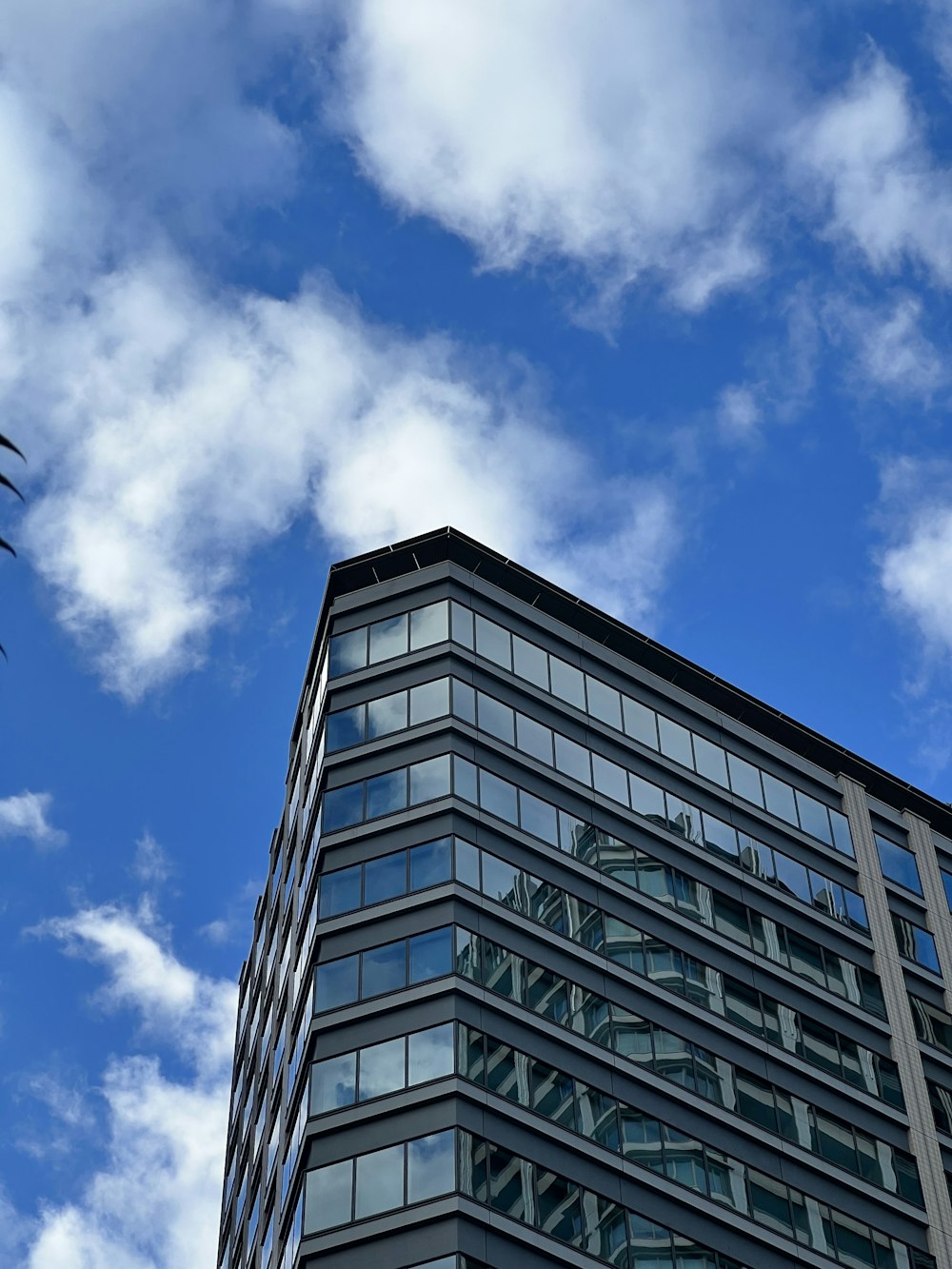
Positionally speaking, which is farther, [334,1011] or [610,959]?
[610,959]

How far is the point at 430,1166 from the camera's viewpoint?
5872 cm

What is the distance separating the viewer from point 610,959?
226 ft

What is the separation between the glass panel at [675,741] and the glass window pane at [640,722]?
15.0 inches

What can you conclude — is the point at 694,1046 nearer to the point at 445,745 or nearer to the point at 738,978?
the point at 738,978

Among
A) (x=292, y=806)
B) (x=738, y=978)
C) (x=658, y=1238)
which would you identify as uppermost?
(x=292, y=806)

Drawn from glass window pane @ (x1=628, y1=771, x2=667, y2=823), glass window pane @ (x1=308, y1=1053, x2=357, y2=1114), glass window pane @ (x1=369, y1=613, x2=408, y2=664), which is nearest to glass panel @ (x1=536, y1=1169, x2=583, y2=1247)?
glass window pane @ (x1=308, y1=1053, x2=357, y2=1114)

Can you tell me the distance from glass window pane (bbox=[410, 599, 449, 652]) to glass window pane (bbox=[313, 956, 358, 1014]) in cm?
1455

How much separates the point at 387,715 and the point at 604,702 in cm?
1004

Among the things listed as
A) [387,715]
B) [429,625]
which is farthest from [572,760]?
[429,625]

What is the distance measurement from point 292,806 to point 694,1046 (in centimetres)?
2213

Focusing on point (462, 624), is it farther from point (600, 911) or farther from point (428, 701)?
point (600, 911)

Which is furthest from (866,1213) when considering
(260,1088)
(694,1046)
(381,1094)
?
(260,1088)

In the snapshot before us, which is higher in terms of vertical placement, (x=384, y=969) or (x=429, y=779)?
(x=429, y=779)

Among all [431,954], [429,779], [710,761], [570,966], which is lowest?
[431,954]
